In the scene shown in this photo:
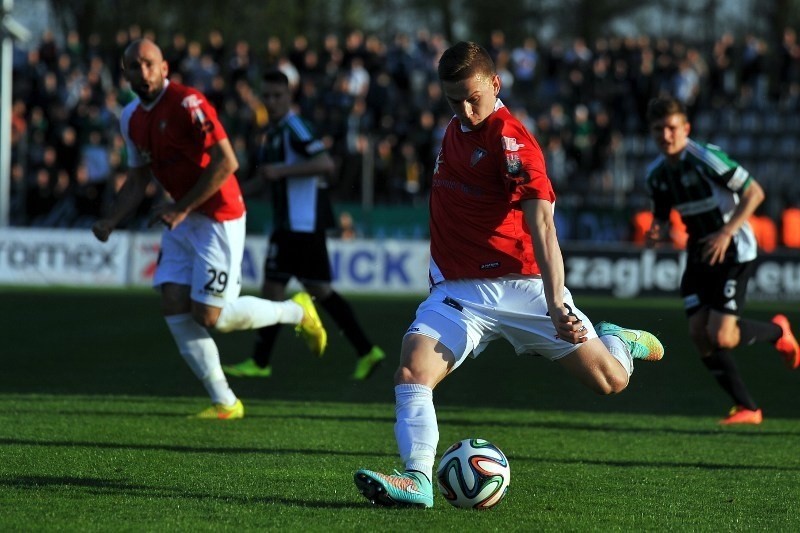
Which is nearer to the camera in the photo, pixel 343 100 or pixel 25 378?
pixel 25 378

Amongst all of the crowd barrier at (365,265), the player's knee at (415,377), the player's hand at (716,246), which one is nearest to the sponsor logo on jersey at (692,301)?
the player's hand at (716,246)

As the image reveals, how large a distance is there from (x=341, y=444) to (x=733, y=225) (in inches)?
114

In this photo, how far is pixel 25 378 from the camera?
1023cm

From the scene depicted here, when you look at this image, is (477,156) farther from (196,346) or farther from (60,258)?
(60,258)

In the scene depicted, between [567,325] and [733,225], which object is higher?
[733,225]

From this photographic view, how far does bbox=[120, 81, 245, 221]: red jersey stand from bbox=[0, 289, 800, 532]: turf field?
1370 mm

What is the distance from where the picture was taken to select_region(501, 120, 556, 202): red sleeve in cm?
534

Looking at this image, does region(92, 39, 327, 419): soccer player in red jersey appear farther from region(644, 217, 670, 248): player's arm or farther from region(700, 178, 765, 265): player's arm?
region(700, 178, 765, 265): player's arm

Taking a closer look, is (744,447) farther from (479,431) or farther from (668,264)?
(668,264)

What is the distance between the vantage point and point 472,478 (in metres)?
5.39

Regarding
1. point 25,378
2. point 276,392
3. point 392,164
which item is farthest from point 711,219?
point 392,164

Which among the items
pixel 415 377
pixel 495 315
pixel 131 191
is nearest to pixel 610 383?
pixel 495 315

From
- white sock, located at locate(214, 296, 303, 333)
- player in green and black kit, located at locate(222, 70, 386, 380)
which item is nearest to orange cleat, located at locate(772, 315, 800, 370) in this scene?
player in green and black kit, located at locate(222, 70, 386, 380)

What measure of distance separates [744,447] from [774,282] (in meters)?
14.5
